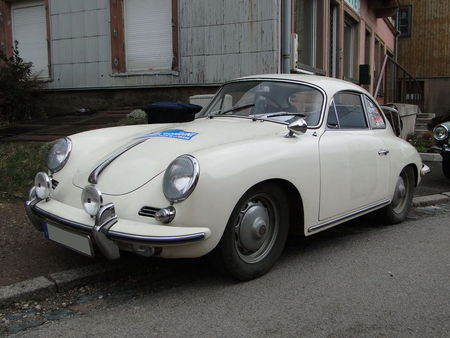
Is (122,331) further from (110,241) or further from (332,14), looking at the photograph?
(332,14)

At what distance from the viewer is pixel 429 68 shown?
23516 millimetres

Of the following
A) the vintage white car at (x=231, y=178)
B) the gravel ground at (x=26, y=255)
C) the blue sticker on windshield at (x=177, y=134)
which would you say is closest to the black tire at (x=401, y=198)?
the vintage white car at (x=231, y=178)

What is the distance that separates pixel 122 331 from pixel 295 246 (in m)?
2.00

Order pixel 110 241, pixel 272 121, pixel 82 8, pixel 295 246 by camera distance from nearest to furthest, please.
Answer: pixel 110 241
pixel 272 121
pixel 295 246
pixel 82 8

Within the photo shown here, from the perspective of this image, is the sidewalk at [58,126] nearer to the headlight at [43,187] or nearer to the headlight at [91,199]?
the headlight at [43,187]

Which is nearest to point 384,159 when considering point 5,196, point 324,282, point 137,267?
point 324,282

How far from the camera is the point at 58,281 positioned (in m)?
3.16

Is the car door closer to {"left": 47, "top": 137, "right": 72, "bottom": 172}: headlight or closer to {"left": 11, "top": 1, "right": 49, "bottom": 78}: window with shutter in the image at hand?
{"left": 47, "top": 137, "right": 72, "bottom": 172}: headlight

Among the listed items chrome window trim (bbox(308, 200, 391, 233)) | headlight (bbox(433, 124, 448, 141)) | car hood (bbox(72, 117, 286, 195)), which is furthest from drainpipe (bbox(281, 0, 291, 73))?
car hood (bbox(72, 117, 286, 195))

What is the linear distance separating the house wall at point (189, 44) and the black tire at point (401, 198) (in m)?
4.18

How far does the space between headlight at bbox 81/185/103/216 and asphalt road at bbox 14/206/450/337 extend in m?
0.61

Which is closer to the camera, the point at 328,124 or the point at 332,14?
the point at 328,124

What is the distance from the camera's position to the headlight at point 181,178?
2.82 meters

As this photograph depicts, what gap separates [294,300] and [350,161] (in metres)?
1.42
